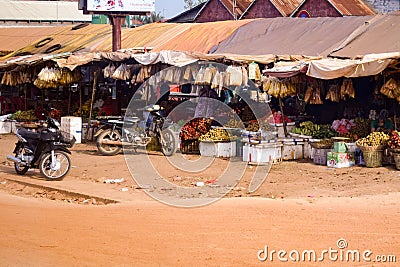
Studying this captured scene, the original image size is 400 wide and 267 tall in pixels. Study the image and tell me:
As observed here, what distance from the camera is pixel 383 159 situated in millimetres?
14000

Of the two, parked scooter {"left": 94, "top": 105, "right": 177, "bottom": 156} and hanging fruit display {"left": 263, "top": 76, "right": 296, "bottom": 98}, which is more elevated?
hanging fruit display {"left": 263, "top": 76, "right": 296, "bottom": 98}

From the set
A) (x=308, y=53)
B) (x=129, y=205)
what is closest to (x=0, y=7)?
(x=308, y=53)

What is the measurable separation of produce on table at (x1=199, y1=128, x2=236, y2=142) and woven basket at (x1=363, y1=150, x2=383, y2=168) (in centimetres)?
318

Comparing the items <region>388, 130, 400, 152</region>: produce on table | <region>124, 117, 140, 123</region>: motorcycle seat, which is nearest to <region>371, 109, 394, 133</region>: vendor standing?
<region>388, 130, 400, 152</region>: produce on table

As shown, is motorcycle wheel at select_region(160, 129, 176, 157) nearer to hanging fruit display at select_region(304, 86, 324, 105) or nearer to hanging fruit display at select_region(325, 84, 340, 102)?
hanging fruit display at select_region(304, 86, 324, 105)

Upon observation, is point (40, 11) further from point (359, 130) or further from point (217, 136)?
point (359, 130)

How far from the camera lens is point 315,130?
15727 mm

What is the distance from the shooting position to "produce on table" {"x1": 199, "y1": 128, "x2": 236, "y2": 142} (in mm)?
15648

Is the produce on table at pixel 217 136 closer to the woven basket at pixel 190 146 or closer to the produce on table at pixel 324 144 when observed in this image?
the woven basket at pixel 190 146

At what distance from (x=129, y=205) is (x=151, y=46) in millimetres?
14481

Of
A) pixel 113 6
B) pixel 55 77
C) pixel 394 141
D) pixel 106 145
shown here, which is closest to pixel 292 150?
pixel 394 141

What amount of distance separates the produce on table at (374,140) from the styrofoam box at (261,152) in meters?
1.81

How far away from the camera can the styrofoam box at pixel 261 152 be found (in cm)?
1466

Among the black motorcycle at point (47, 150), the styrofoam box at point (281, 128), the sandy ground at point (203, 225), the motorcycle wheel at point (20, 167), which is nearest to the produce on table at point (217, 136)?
the styrofoam box at point (281, 128)
